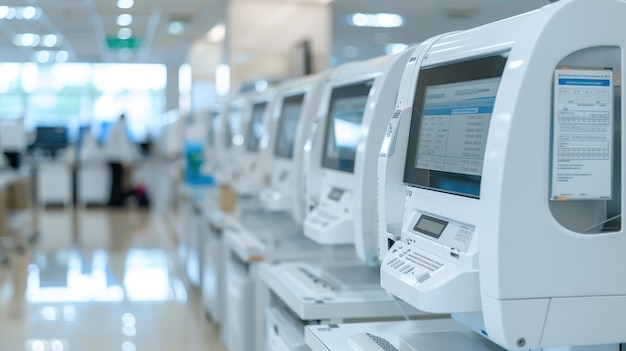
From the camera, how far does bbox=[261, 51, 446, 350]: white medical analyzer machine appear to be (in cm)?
261

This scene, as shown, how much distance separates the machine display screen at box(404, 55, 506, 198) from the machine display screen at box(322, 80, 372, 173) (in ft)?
2.43

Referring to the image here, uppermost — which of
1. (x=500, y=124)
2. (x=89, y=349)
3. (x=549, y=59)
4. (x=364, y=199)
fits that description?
(x=549, y=59)

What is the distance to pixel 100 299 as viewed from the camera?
21.8 feet

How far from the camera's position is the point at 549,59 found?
1.61m

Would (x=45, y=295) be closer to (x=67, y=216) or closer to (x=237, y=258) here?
(x=237, y=258)

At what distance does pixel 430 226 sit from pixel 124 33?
914cm

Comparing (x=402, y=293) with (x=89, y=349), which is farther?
(x=89, y=349)

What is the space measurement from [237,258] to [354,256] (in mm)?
1271

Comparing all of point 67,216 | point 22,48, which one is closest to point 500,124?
point 22,48

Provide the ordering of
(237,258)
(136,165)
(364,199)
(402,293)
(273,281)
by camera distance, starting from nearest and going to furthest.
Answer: (402,293) < (364,199) < (273,281) < (237,258) < (136,165)

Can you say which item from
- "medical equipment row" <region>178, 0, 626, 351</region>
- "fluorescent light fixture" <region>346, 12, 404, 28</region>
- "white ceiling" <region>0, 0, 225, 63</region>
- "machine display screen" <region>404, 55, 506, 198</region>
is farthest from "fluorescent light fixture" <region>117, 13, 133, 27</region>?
"machine display screen" <region>404, 55, 506, 198</region>

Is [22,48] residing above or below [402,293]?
above

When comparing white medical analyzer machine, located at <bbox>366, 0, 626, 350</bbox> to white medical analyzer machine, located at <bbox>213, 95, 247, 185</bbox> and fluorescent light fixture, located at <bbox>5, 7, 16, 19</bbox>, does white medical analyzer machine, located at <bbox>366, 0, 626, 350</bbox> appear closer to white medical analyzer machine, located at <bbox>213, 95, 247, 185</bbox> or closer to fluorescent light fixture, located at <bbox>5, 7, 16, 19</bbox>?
fluorescent light fixture, located at <bbox>5, 7, 16, 19</bbox>

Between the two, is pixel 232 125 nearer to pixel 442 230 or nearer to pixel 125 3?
pixel 125 3
